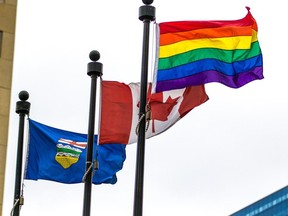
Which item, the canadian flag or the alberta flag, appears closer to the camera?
the canadian flag

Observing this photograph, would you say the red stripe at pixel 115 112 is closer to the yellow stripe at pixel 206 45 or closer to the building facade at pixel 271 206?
the yellow stripe at pixel 206 45

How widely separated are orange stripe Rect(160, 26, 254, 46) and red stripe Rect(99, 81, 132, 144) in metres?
1.61

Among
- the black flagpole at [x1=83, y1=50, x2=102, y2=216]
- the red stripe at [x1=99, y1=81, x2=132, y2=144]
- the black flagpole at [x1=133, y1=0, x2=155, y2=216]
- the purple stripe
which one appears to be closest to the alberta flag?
the black flagpole at [x1=83, y1=50, x2=102, y2=216]

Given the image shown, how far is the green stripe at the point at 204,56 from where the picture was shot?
22.5m

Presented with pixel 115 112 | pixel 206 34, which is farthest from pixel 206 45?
pixel 115 112

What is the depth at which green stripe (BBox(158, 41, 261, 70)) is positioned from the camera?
22547 mm

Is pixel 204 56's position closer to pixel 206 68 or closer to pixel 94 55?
pixel 206 68

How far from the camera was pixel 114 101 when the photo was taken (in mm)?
23172

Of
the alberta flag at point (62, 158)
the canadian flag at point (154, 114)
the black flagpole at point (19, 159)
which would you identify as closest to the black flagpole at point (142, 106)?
the canadian flag at point (154, 114)

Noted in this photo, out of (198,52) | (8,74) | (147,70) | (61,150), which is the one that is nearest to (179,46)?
(198,52)

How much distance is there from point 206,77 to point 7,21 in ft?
40.2

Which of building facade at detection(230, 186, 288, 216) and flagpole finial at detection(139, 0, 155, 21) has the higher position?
flagpole finial at detection(139, 0, 155, 21)

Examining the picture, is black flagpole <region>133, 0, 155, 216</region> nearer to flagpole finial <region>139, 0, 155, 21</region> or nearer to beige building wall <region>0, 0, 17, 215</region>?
flagpole finial <region>139, 0, 155, 21</region>

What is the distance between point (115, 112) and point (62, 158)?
2.96 metres
